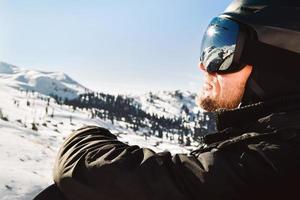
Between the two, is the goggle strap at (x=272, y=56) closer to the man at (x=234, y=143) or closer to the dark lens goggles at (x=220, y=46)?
the man at (x=234, y=143)

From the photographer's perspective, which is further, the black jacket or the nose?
the nose

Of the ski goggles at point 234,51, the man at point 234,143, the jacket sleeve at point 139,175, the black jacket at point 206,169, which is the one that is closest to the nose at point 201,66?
the ski goggles at point 234,51

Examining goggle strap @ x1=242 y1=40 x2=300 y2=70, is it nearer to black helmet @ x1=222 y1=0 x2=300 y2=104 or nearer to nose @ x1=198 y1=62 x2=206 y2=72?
black helmet @ x1=222 y1=0 x2=300 y2=104

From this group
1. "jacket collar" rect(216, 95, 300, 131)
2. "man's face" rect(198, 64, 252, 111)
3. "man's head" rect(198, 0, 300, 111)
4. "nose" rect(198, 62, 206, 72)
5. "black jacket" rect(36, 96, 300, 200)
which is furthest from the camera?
"nose" rect(198, 62, 206, 72)

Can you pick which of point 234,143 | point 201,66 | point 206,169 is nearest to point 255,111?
point 234,143

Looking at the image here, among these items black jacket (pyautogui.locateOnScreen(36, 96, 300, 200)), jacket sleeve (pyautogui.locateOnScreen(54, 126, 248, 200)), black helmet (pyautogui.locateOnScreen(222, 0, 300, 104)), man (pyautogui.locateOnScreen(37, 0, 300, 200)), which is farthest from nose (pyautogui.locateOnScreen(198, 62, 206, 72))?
jacket sleeve (pyautogui.locateOnScreen(54, 126, 248, 200))

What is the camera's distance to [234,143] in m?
1.97

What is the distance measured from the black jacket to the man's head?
0.15m

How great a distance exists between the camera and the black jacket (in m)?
1.85

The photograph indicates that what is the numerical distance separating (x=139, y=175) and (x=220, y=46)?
1.14m

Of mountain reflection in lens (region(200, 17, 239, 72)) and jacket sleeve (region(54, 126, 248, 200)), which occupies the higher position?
mountain reflection in lens (region(200, 17, 239, 72))

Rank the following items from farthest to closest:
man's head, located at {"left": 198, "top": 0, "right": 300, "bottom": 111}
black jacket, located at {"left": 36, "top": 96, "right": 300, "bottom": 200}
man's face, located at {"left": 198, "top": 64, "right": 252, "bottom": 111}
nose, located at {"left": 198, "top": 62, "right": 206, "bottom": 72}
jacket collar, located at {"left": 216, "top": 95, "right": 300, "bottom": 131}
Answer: nose, located at {"left": 198, "top": 62, "right": 206, "bottom": 72} → man's face, located at {"left": 198, "top": 64, "right": 252, "bottom": 111} → man's head, located at {"left": 198, "top": 0, "right": 300, "bottom": 111} → jacket collar, located at {"left": 216, "top": 95, "right": 300, "bottom": 131} → black jacket, located at {"left": 36, "top": 96, "right": 300, "bottom": 200}

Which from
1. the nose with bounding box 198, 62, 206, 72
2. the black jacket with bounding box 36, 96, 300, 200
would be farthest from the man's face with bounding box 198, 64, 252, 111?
the black jacket with bounding box 36, 96, 300, 200

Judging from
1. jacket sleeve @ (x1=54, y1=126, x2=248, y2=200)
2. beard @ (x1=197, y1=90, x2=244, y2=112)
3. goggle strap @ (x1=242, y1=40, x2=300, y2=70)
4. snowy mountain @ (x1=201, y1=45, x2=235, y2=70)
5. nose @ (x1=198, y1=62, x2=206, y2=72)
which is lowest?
jacket sleeve @ (x1=54, y1=126, x2=248, y2=200)
